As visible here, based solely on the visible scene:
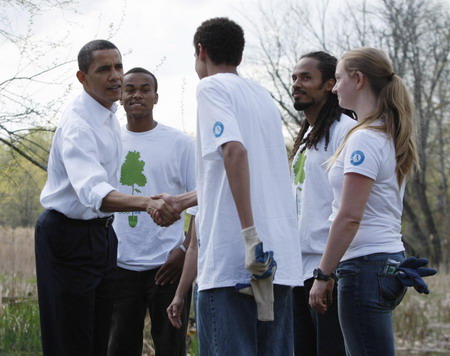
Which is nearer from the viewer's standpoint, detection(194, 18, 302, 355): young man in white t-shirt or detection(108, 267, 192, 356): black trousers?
detection(194, 18, 302, 355): young man in white t-shirt

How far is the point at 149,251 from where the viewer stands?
5.57m

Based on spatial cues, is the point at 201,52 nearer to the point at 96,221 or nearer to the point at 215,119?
the point at 215,119

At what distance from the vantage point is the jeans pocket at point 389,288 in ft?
12.4

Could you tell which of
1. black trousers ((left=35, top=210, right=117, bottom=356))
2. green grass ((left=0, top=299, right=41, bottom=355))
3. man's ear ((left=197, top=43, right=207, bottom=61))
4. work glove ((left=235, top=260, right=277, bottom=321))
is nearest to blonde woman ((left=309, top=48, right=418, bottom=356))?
work glove ((left=235, top=260, right=277, bottom=321))

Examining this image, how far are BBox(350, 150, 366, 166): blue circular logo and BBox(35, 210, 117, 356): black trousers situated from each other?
5.29ft

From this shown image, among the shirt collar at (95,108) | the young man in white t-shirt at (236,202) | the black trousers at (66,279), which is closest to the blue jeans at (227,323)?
the young man in white t-shirt at (236,202)

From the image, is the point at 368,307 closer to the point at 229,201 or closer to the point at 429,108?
the point at 229,201

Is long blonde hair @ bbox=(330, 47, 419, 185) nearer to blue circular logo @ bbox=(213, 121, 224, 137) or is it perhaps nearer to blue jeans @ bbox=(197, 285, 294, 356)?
blue circular logo @ bbox=(213, 121, 224, 137)

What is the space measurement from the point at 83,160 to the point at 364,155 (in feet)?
5.02

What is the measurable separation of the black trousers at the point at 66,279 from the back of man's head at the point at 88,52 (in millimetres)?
923

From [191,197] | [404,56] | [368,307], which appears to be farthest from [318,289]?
[404,56]

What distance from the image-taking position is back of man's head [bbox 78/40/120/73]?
4.93 metres

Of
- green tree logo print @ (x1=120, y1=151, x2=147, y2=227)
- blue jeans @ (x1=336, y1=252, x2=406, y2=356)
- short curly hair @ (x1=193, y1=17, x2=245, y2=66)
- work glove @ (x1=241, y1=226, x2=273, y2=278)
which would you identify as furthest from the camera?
green tree logo print @ (x1=120, y1=151, x2=147, y2=227)

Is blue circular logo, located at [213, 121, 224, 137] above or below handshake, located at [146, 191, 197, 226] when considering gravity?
above
